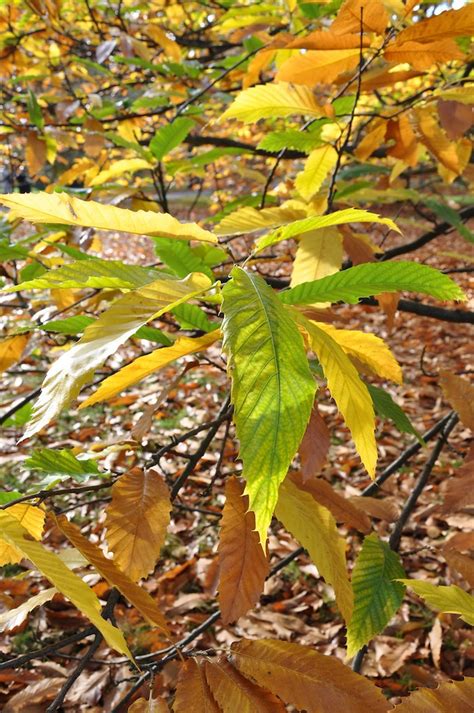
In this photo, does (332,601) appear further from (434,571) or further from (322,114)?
(322,114)

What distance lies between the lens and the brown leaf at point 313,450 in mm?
772

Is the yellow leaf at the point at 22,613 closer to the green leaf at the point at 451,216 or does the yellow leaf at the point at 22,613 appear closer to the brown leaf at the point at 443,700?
the brown leaf at the point at 443,700

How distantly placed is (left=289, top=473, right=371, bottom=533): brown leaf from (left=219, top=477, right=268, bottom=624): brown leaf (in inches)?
9.7

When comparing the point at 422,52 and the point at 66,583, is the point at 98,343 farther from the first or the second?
the point at 422,52

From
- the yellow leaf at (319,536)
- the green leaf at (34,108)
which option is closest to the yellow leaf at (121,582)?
the yellow leaf at (319,536)

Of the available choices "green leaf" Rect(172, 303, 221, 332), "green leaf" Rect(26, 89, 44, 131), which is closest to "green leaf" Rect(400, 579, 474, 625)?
"green leaf" Rect(172, 303, 221, 332)

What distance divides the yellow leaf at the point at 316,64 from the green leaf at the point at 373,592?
828 millimetres

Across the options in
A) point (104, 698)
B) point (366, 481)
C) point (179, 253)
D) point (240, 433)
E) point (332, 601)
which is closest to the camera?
point (240, 433)

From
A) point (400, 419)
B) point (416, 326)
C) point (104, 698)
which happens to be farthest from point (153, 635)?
point (416, 326)

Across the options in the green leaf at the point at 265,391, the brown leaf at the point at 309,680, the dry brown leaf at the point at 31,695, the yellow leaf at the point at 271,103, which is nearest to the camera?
the green leaf at the point at 265,391

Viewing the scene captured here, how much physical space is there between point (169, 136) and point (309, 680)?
126 cm

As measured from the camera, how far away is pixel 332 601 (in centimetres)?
233

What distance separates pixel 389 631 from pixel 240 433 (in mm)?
2215

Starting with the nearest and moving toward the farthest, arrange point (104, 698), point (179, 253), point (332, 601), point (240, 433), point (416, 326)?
point (240, 433), point (179, 253), point (104, 698), point (332, 601), point (416, 326)
